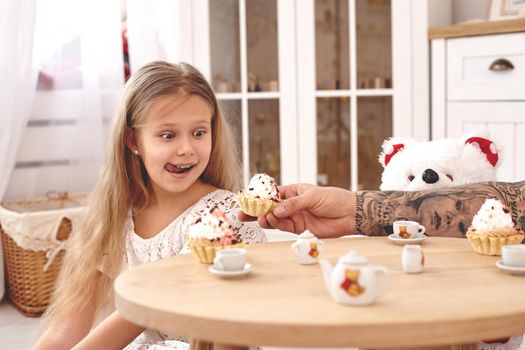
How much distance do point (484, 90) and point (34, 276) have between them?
1.85m

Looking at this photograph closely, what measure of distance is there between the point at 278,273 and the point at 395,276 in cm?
18

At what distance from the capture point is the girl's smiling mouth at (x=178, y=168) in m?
1.77

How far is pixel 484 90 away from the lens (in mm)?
2709

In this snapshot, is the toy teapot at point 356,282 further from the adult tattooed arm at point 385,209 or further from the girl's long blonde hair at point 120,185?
the girl's long blonde hair at point 120,185

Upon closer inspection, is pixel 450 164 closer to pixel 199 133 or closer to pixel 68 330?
pixel 199 133

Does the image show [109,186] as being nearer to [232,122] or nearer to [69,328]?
[69,328]

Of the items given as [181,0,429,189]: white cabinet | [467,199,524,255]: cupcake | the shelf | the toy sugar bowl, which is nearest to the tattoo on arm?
[467,199,524,255]: cupcake

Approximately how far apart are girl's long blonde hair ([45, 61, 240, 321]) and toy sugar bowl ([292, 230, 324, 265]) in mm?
647

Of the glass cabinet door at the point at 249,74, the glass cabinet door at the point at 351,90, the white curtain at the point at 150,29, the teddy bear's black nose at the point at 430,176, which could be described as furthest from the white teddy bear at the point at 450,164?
the white curtain at the point at 150,29

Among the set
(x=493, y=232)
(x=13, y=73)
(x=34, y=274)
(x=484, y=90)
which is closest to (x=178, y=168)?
(x=493, y=232)

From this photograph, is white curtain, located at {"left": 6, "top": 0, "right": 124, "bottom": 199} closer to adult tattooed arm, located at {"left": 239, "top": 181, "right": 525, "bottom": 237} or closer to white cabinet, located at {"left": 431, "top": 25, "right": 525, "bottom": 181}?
white cabinet, located at {"left": 431, "top": 25, "right": 525, "bottom": 181}

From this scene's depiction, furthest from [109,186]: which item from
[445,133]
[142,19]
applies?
[142,19]

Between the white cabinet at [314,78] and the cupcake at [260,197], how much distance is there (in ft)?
4.98

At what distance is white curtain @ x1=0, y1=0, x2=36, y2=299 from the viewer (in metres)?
3.11
